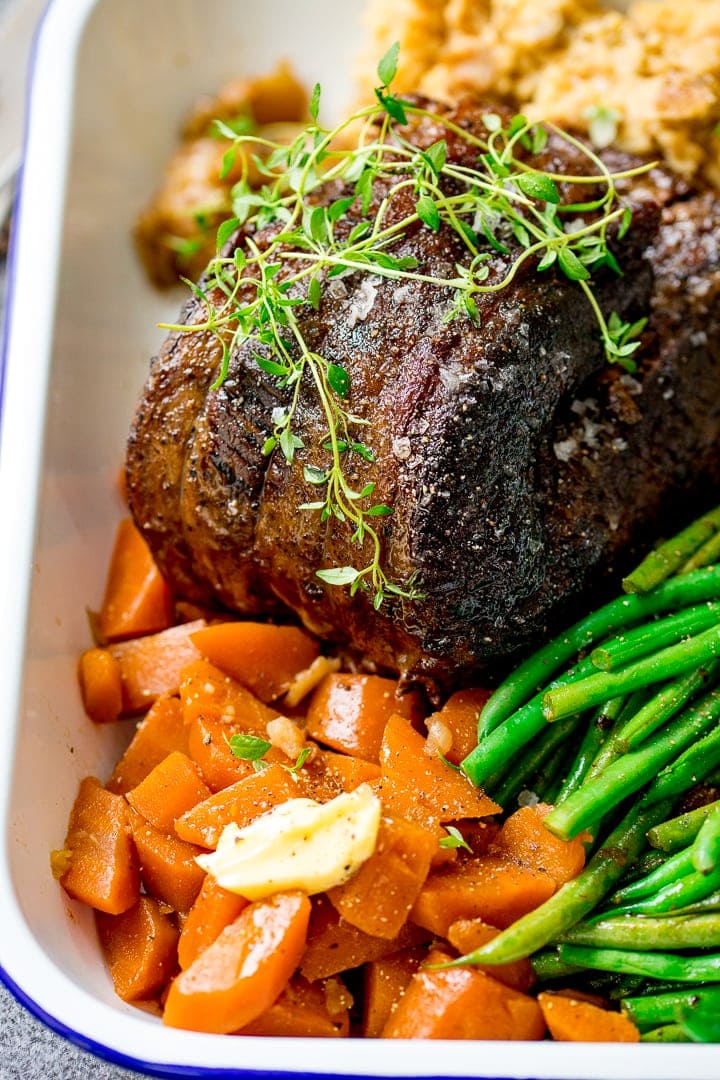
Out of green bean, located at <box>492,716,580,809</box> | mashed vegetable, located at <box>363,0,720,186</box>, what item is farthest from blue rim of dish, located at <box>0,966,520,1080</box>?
mashed vegetable, located at <box>363,0,720,186</box>

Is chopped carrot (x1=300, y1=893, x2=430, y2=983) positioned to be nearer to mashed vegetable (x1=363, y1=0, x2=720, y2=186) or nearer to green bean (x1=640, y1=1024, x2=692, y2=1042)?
green bean (x1=640, y1=1024, x2=692, y2=1042)

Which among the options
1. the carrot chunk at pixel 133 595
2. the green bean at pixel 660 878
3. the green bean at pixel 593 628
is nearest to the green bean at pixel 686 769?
the green bean at pixel 660 878

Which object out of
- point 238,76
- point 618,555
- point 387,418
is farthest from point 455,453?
point 238,76

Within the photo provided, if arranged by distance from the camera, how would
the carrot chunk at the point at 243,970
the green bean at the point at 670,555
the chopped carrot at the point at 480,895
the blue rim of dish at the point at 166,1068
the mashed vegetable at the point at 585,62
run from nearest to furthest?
the blue rim of dish at the point at 166,1068
the carrot chunk at the point at 243,970
the chopped carrot at the point at 480,895
the green bean at the point at 670,555
the mashed vegetable at the point at 585,62

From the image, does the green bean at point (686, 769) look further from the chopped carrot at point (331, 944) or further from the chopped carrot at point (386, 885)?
the chopped carrot at point (331, 944)

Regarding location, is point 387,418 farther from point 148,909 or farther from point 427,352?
point 148,909

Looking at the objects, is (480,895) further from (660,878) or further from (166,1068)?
(166,1068)
